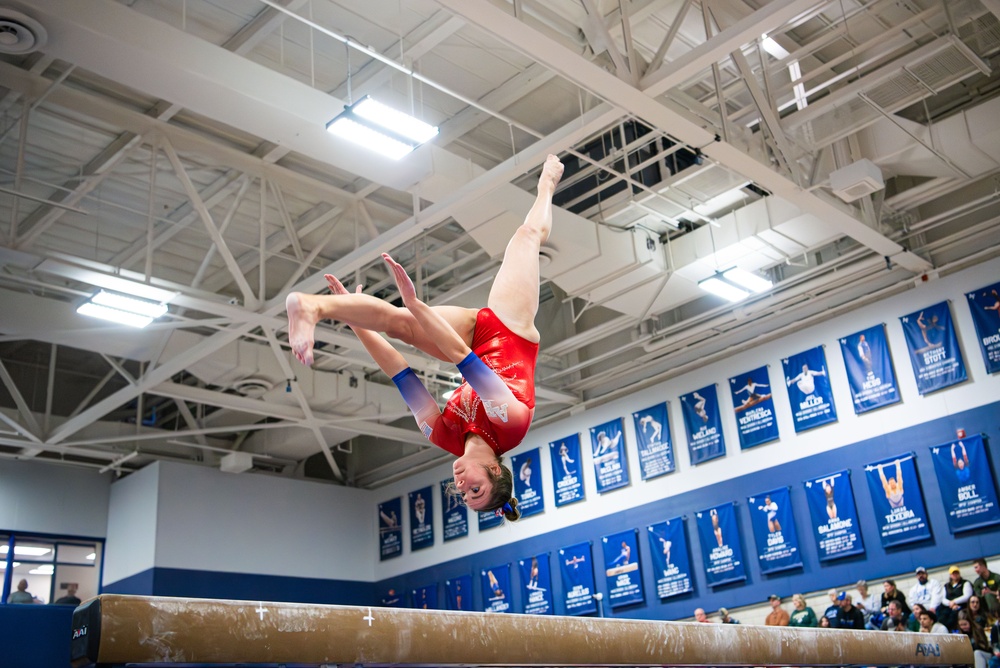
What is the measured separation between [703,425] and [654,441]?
3.53 ft

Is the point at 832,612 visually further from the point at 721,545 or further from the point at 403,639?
the point at 403,639

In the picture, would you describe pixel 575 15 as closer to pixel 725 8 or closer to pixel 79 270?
pixel 725 8

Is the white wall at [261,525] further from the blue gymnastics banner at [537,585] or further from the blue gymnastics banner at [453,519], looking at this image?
the blue gymnastics banner at [537,585]

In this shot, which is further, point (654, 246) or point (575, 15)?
point (654, 246)

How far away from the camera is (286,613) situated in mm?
3838

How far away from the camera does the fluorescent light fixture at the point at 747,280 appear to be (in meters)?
15.0

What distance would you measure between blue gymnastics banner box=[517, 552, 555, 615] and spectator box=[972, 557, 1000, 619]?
803 cm

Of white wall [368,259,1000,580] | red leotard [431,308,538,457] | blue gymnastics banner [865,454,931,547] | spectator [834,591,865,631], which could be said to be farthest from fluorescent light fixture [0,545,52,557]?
red leotard [431,308,538,457]

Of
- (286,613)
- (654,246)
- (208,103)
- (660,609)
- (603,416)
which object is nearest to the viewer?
(286,613)

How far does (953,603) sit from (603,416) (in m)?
7.62

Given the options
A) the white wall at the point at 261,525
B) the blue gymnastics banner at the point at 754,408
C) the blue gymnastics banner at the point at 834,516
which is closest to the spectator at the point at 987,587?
the blue gymnastics banner at the point at 834,516

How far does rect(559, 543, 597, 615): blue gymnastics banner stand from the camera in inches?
719

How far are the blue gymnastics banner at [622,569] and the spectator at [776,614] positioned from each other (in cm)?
273

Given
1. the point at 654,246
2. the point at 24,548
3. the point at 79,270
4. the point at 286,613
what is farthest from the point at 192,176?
the point at 286,613
